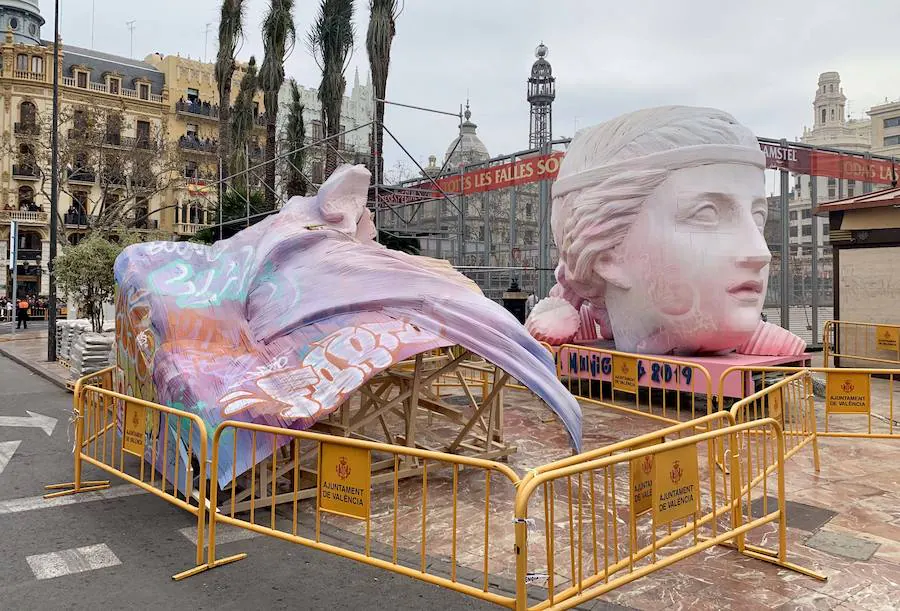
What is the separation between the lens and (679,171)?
868 centimetres

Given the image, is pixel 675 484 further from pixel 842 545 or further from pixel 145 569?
pixel 145 569

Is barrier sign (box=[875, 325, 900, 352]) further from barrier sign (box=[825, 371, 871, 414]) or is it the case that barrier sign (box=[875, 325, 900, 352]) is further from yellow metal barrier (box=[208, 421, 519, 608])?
yellow metal barrier (box=[208, 421, 519, 608])

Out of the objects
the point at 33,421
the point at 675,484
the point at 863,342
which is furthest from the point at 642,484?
the point at 863,342

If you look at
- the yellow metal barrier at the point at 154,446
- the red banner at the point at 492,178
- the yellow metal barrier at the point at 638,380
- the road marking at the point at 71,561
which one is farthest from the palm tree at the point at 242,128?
the road marking at the point at 71,561

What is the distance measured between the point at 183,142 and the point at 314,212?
123 feet

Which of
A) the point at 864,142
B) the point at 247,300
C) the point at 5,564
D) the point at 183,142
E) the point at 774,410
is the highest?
the point at 864,142

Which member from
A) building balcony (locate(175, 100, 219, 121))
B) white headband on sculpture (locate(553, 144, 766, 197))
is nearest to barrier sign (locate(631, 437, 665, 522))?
white headband on sculpture (locate(553, 144, 766, 197))

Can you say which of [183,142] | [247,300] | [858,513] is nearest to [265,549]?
[247,300]

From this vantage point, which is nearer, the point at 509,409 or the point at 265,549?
the point at 265,549

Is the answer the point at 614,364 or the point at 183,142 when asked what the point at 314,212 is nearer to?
the point at 614,364

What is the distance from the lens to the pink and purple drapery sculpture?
5.31 metres

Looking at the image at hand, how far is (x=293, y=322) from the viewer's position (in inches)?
234

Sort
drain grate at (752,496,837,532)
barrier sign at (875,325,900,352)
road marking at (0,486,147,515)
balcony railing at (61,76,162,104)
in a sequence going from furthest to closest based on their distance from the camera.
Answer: balcony railing at (61,76,162,104) → barrier sign at (875,325,900,352) → road marking at (0,486,147,515) → drain grate at (752,496,837,532)

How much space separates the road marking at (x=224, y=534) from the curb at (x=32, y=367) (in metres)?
8.28
